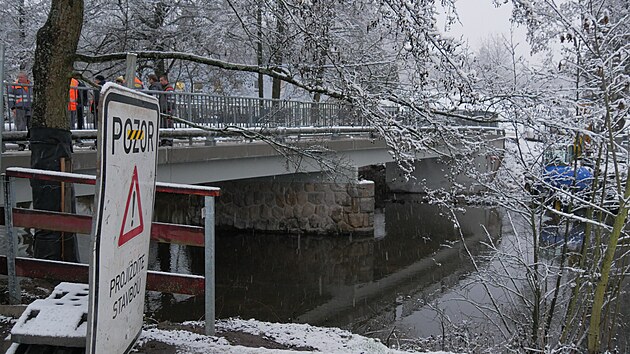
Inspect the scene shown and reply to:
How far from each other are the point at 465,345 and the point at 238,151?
853cm

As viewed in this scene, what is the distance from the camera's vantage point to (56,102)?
6625 millimetres

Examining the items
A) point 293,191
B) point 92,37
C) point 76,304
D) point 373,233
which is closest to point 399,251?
point 373,233

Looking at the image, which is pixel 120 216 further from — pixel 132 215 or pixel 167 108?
pixel 167 108

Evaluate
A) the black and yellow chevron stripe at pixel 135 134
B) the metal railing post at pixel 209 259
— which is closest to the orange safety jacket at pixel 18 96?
the metal railing post at pixel 209 259

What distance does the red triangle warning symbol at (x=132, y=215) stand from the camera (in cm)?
243

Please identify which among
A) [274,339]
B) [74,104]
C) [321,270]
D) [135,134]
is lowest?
[321,270]

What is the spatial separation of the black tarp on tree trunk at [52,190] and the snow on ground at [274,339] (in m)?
1.73

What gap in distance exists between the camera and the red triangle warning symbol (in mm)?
2428

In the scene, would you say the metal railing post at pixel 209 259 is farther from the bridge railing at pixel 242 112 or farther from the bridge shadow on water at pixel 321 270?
the bridge shadow on water at pixel 321 270

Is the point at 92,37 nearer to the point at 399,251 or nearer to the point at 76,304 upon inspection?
the point at 399,251

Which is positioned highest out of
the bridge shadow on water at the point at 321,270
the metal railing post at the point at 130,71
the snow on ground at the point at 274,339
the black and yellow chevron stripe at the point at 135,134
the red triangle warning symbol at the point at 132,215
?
the metal railing post at the point at 130,71

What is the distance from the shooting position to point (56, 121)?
6.59 m

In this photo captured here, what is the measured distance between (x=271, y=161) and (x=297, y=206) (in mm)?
4253

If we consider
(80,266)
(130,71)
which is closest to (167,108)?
(80,266)
